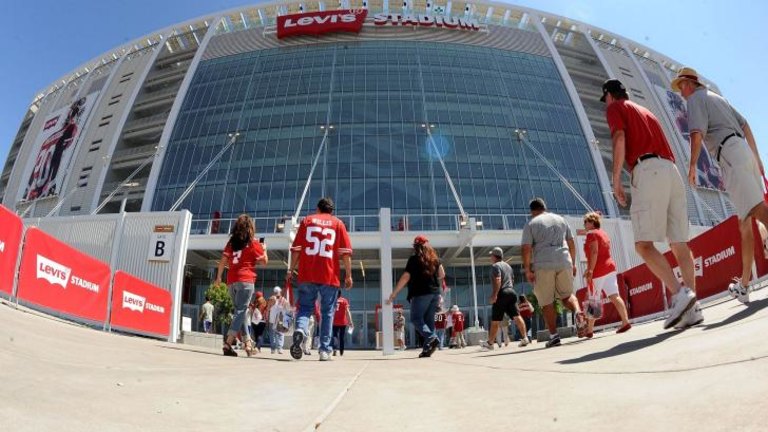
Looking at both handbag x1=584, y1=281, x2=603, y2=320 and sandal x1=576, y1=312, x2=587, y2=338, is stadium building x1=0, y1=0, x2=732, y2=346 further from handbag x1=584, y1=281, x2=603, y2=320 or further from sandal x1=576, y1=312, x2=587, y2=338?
handbag x1=584, y1=281, x2=603, y2=320

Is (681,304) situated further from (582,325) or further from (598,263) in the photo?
(582,325)

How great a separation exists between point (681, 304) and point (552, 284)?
6.10 feet

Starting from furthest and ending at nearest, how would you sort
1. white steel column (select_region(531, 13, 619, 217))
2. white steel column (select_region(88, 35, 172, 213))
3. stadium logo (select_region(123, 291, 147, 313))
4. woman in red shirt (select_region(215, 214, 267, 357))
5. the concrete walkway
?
1. white steel column (select_region(88, 35, 172, 213))
2. white steel column (select_region(531, 13, 619, 217))
3. stadium logo (select_region(123, 291, 147, 313))
4. woman in red shirt (select_region(215, 214, 267, 357))
5. the concrete walkway

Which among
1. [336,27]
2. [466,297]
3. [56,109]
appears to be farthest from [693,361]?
[56,109]

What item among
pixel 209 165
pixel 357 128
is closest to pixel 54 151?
pixel 209 165

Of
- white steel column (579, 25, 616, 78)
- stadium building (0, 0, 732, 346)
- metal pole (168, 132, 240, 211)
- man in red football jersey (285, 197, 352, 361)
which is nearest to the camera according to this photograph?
man in red football jersey (285, 197, 352, 361)

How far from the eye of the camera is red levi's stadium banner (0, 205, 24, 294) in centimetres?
739

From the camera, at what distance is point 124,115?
3494 centimetres

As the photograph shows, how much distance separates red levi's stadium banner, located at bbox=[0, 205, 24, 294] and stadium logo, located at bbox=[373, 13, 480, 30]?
3305 cm

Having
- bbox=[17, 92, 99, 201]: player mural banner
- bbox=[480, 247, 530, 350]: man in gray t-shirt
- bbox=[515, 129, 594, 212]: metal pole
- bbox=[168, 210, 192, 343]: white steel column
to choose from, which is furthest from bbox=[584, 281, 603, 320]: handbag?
bbox=[17, 92, 99, 201]: player mural banner

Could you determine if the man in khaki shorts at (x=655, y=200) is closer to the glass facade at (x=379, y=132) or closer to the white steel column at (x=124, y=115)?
the glass facade at (x=379, y=132)

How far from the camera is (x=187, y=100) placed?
34969 mm

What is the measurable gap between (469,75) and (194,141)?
20388 millimetres

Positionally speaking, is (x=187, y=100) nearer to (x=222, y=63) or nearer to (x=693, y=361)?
(x=222, y=63)
